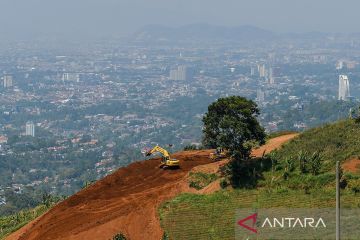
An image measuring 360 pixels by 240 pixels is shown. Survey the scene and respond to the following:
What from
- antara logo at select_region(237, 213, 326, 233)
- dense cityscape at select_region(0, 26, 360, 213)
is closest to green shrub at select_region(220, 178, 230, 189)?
antara logo at select_region(237, 213, 326, 233)

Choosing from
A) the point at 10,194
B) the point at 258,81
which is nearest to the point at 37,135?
the point at 10,194

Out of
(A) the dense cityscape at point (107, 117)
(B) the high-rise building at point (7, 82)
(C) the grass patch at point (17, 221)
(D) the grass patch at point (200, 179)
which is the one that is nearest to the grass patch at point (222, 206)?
(D) the grass patch at point (200, 179)

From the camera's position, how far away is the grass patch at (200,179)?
20.4 m

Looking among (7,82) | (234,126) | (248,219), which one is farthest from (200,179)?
(7,82)

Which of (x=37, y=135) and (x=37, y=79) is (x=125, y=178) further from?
(x=37, y=79)

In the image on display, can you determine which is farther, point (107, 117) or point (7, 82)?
point (7, 82)

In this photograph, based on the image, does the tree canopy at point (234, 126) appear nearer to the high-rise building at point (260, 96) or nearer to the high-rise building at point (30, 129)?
the high-rise building at point (30, 129)

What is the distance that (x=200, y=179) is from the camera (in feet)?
68.4

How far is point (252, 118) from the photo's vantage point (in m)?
20.6

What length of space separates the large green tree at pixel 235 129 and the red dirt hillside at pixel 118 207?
6.33 ft

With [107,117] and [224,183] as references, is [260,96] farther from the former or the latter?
[224,183]

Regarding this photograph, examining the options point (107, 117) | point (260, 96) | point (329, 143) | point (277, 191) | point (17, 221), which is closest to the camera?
point (277, 191)

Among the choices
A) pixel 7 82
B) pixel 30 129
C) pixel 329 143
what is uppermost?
pixel 329 143

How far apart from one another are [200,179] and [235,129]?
243cm
